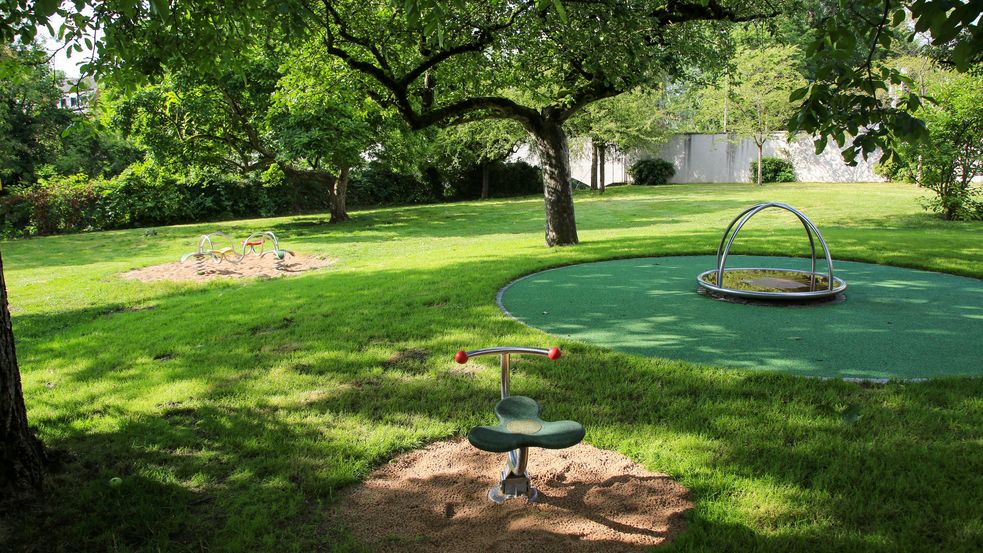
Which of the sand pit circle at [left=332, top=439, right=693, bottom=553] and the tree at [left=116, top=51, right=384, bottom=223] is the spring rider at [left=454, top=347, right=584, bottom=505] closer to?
the sand pit circle at [left=332, top=439, right=693, bottom=553]

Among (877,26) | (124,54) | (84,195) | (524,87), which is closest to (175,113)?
(84,195)

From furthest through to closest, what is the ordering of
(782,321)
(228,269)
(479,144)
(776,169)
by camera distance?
1. (776,169)
2. (479,144)
3. (228,269)
4. (782,321)

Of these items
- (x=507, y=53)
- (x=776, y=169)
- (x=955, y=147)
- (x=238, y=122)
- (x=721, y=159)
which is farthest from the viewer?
(x=721, y=159)

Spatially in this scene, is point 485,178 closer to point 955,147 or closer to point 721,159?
point 721,159

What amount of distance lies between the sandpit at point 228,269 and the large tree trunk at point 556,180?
4.15 meters

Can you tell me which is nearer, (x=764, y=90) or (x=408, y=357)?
(x=408, y=357)

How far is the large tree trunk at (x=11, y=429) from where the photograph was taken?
3.03 metres

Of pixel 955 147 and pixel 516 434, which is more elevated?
pixel 955 147

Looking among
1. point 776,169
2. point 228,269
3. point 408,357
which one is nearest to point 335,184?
point 228,269

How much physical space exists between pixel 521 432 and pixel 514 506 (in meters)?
0.46

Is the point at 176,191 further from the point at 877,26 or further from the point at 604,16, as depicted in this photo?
the point at 877,26

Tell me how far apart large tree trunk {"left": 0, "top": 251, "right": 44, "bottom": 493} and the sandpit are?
7436 mm

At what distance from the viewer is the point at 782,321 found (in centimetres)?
614

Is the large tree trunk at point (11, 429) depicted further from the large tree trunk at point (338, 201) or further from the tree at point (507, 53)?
the large tree trunk at point (338, 201)
